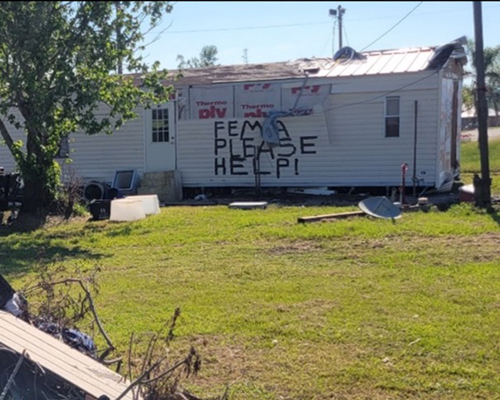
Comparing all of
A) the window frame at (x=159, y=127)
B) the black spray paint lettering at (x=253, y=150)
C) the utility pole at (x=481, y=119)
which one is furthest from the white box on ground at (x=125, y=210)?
the utility pole at (x=481, y=119)

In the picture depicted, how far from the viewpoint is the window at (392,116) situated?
620 inches

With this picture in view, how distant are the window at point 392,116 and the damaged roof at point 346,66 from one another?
26.6 inches

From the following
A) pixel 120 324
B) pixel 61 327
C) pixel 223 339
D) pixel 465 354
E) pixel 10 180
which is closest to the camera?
pixel 61 327

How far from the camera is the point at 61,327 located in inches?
177

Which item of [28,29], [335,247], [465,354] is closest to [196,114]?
[28,29]

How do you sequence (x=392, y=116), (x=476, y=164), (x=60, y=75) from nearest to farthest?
(x=60, y=75) < (x=392, y=116) < (x=476, y=164)

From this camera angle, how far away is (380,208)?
1188cm

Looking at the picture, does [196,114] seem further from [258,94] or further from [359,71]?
[359,71]

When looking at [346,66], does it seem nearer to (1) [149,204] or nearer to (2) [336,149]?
(2) [336,149]

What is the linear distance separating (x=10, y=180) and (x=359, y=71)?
8.34 meters

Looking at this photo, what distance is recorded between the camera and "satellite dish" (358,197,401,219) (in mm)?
11648

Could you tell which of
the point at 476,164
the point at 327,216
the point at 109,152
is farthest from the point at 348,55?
the point at 476,164

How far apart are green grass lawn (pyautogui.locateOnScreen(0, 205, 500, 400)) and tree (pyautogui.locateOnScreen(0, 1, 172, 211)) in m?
1.84

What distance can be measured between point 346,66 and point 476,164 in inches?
324
